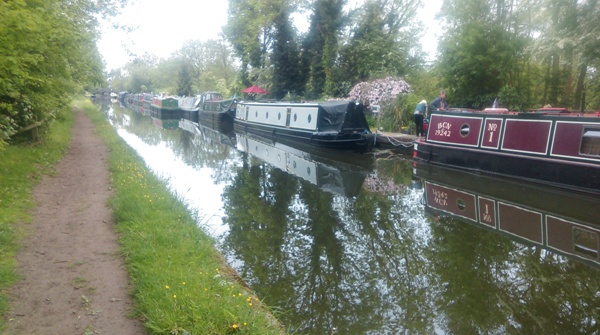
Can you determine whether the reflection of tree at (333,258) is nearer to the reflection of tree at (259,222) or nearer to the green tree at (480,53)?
the reflection of tree at (259,222)

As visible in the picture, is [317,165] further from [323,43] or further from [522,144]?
[323,43]

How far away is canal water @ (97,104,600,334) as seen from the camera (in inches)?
163

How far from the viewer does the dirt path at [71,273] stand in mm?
A: 2984

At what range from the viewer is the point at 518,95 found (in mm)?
13578

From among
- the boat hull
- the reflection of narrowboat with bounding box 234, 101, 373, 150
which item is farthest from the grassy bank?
the reflection of narrowboat with bounding box 234, 101, 373, 150

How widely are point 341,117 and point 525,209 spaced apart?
305 inches

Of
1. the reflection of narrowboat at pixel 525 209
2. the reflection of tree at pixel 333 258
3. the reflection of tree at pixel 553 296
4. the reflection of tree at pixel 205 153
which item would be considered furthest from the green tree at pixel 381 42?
the reflection of tree at pixel 553 296

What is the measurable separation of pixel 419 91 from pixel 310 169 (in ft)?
22.5

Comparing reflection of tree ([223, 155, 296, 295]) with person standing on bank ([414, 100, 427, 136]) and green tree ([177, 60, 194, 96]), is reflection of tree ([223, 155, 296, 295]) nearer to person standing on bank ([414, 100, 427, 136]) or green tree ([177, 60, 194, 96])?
person standing on bank ([414, 100, 427, 136])

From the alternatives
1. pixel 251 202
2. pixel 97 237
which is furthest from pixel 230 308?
pixel 251 202

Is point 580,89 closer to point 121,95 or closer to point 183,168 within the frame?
point 183,168

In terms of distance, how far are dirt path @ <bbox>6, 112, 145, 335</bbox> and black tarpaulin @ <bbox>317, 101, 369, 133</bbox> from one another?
9.17 meters

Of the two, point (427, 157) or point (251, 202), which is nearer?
point (251, 202)

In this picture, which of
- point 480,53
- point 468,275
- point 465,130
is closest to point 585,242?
point 468,275
